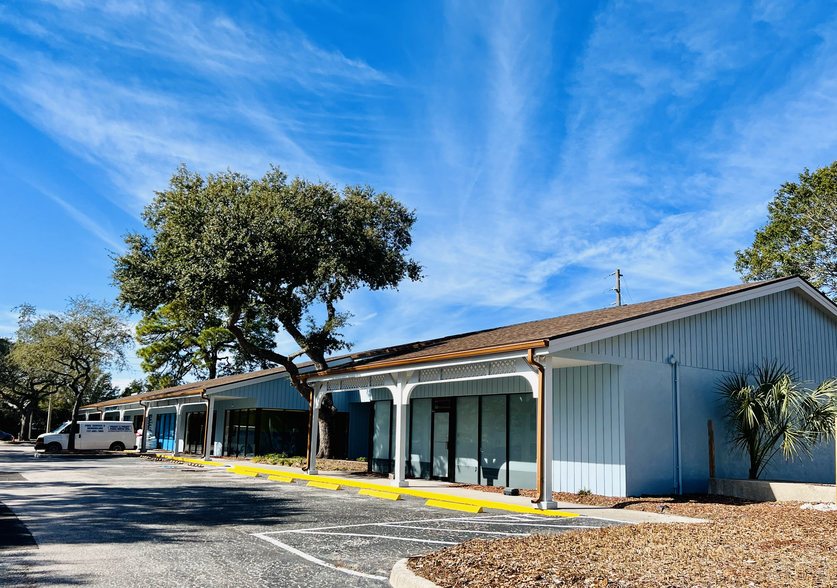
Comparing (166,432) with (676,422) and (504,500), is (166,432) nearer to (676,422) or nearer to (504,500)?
(504,500)

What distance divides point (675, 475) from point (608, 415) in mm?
2283

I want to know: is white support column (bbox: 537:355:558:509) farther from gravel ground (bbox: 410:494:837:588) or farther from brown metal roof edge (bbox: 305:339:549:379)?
gravel ground (bbox: 410:494:837:588)

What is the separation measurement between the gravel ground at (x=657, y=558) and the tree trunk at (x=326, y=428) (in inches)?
707

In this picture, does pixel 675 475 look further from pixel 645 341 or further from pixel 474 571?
pixel 474 571

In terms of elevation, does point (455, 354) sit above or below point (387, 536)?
above

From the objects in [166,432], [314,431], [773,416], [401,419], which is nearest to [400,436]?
[401,419]

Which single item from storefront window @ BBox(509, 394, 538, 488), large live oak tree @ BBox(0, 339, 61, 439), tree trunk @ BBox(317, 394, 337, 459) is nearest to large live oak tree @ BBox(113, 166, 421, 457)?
tree trunk @ BBox(317, 394, 337, 459)

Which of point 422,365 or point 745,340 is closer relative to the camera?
point 422,365

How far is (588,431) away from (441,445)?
5.88m

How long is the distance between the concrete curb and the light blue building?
642 centimetres

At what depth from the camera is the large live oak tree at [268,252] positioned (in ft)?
74.1

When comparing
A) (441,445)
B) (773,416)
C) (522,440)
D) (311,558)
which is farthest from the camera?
(441,445)

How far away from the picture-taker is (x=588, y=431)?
15258 millimetres

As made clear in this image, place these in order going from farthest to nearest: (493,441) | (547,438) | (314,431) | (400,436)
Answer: (314,431) < (493,441) < (400,436) < (547,438)
